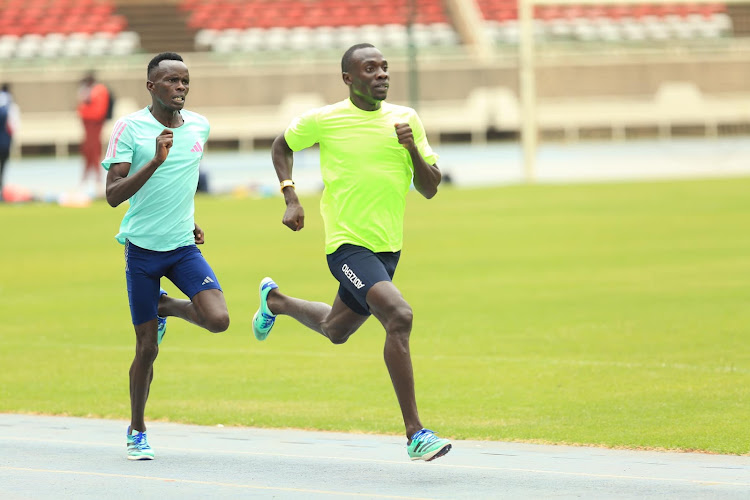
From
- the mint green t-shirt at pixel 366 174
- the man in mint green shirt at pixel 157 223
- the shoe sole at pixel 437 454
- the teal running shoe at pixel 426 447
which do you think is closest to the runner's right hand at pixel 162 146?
the man in mint green shirt at pixel 157 223

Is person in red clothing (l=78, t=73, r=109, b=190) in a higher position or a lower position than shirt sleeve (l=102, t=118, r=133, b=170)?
lower

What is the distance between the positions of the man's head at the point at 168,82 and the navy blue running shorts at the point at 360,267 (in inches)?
47.0

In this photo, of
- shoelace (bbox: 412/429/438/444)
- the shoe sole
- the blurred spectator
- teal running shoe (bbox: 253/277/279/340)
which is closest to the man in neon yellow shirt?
shoelace (bbox: 412/429/438/444)

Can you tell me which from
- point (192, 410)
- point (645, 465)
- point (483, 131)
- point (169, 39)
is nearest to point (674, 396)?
point (645, 465)

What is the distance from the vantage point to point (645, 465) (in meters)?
7.26

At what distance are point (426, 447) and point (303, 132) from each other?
200 cm

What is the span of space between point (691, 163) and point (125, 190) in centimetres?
3158

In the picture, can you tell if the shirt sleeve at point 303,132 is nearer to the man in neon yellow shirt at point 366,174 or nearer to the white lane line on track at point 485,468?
the man in neon yellow shirt at point 366,174

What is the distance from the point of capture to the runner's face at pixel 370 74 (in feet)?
24.5

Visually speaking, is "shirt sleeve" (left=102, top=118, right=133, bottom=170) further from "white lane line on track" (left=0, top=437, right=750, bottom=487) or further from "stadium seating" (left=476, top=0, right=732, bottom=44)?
"stadium seating" (left=476, top=0, right=732, bottom=44)

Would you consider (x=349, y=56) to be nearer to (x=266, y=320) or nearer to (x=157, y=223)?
(x=157, y=223)

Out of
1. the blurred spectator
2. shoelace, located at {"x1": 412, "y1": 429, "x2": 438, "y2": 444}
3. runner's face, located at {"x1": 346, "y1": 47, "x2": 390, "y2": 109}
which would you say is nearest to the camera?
shoelace, located at {"x1": 412, "y1": 429, "x2": 438, "y2": 444}

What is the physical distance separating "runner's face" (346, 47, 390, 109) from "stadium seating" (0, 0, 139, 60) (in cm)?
4239

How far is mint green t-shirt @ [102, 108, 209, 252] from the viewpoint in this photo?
7641mm
